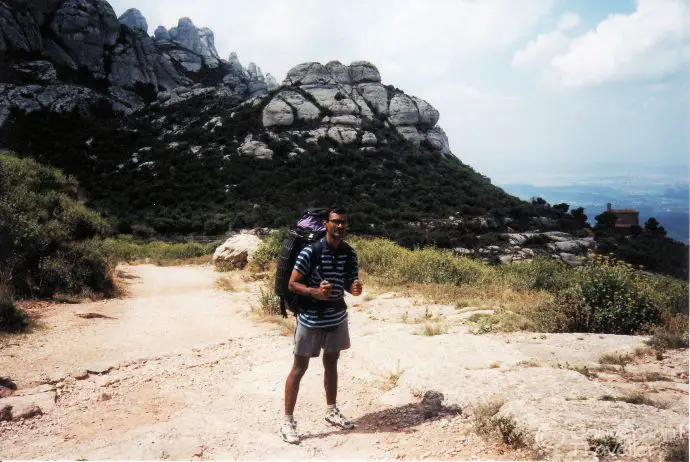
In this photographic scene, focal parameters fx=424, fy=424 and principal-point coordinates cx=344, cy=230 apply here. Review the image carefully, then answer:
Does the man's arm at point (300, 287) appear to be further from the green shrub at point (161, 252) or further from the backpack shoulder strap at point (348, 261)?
the green shrub at point (161, 252)

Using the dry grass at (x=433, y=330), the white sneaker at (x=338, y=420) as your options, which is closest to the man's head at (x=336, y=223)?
the white sneaker at (x=338, y=420)

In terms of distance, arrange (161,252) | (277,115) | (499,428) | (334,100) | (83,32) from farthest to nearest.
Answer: (334,100)
(83,32)
(277,115)
(161,252)
(499,428)

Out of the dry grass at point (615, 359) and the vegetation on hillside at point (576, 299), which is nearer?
the dry grass at point (615, 359)

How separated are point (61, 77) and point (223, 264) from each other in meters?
55.5

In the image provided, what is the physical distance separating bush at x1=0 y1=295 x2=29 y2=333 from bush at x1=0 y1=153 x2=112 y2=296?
1669 mm

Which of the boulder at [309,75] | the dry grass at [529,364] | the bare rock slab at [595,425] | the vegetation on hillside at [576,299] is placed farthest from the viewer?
the boulder at [309,75]

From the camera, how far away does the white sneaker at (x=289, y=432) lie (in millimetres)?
3645

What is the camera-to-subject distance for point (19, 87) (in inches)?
1913

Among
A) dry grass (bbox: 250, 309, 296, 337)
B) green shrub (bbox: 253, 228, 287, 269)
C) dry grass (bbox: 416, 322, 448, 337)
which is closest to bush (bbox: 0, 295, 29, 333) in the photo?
dry grass (bbox: 250, 309, 296, 337)

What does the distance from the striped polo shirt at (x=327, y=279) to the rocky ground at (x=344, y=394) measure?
1.06 metres

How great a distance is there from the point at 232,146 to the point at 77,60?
27697 millimetres

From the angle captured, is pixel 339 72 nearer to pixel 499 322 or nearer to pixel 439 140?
pixel 439 140

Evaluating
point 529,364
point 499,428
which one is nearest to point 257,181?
point 529,364

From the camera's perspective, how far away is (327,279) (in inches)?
150
